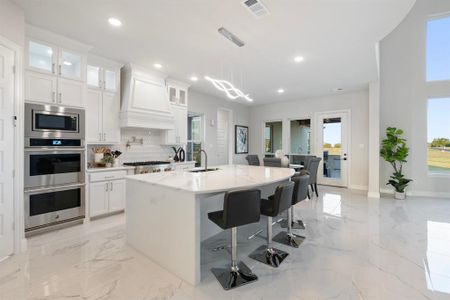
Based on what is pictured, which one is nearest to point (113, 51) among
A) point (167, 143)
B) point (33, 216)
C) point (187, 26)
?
point (187, 26)

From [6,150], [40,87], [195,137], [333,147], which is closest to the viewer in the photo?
[6,150]

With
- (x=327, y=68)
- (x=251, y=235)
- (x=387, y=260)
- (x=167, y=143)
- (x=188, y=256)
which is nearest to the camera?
(x=188, y=256)

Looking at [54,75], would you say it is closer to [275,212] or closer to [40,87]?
[40,87]

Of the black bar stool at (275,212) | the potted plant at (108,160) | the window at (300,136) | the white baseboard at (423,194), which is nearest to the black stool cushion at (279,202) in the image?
the black bar stool at (275,212)

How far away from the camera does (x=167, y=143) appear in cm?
513

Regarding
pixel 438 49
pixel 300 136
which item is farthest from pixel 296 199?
pixel 438 49

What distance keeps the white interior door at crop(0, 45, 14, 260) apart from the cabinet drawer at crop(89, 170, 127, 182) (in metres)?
1.15

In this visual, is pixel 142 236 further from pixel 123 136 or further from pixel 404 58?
pixel 404 58

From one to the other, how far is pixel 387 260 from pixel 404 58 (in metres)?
5.78

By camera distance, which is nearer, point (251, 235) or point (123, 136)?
point (251, 235)

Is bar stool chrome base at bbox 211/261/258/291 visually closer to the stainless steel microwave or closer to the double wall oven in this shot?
the double wall oven

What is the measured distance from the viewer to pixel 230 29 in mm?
2938

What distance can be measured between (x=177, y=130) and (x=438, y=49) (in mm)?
7055

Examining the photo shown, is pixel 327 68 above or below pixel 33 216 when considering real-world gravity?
above
